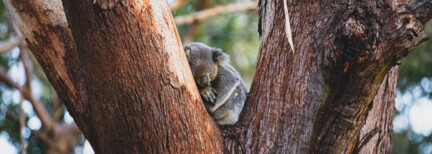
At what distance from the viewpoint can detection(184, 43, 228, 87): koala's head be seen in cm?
337

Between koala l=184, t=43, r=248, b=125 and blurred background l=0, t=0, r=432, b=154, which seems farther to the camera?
blurred background l=0, t=0, r=432, b=154

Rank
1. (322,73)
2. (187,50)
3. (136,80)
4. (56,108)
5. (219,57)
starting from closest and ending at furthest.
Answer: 1. (136,80)
2. (322,73)
3. (187,50)
4. (219,57)
5. (56,108)

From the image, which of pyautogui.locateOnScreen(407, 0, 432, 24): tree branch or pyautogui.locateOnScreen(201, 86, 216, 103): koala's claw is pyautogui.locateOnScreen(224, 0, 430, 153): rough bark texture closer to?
pyautogui.locateOnScreen(407, 0, 432, 24): tree branch

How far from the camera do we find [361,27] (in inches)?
92.7

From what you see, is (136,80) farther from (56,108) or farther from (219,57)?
(56,108)

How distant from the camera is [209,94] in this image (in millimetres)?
3256

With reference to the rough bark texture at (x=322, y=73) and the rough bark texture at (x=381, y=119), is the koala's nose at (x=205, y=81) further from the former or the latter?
the rough bark texture at (x=381, y=119)

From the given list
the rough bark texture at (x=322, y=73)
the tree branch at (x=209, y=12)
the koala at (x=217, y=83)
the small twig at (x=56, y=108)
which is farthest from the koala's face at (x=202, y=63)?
the small twig at (x=56, y=108)

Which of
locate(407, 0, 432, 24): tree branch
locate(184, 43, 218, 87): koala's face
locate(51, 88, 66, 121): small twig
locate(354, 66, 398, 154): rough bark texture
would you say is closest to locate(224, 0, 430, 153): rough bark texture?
locate(407, 0, 432, 24): tree branch

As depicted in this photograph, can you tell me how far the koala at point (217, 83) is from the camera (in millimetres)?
3186

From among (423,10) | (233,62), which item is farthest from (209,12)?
(423,10)

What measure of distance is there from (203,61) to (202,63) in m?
0.04

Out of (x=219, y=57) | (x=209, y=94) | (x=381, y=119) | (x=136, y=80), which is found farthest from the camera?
(x=219, y=57)

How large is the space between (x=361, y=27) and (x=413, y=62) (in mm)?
5135
